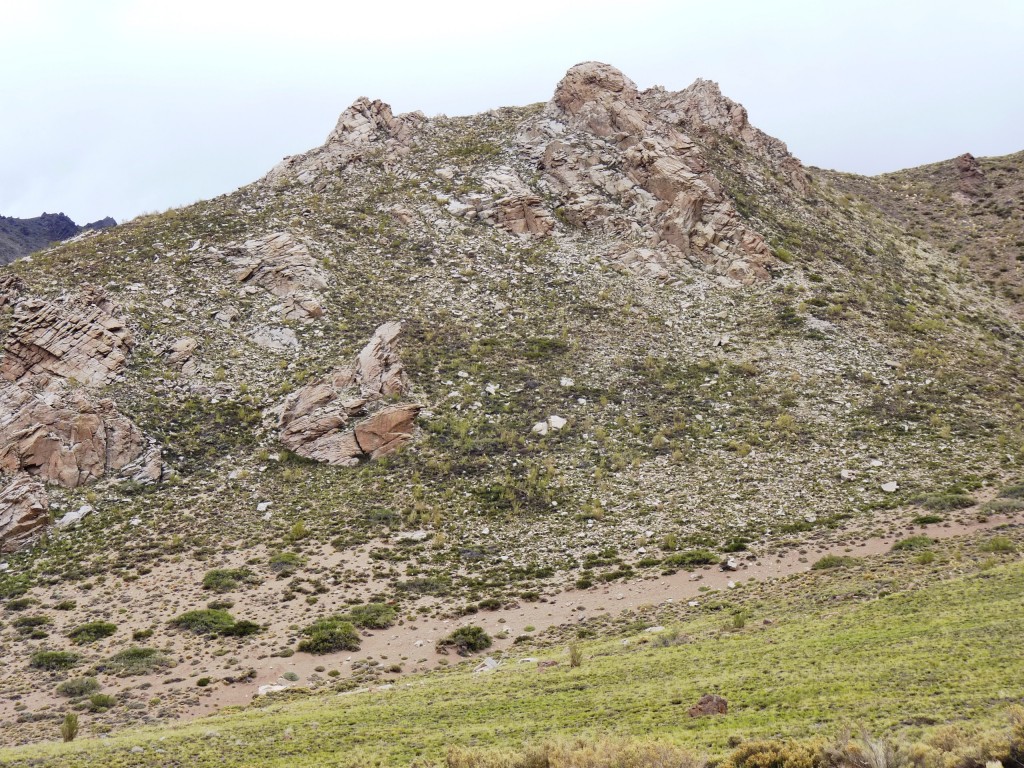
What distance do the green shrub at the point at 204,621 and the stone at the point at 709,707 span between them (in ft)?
62.3

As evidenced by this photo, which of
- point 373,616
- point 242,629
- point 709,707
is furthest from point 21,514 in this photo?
point 709,707

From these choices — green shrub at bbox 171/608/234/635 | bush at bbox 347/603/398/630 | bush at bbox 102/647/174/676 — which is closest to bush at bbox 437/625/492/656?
bush at bbox 347/603/398/630

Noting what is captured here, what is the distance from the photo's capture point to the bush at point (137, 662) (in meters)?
23.2

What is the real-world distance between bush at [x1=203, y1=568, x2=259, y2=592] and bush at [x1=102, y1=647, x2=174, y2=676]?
4.33 m

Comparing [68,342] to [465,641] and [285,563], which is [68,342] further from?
[465,641]

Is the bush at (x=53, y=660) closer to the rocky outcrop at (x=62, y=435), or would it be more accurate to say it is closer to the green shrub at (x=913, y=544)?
the rocky outcrop at (x=62, y=435)

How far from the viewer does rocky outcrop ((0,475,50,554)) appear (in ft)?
103

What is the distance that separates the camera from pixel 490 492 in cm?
3531

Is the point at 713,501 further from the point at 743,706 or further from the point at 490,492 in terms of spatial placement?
the point at 743,706

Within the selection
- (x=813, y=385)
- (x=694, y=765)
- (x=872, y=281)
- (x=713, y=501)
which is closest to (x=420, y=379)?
(x=713, y=501)

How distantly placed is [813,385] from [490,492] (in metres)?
21.4

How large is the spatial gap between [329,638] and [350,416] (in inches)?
623

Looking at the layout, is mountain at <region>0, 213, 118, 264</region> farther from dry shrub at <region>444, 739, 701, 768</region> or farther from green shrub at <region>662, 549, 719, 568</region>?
dry shrub at <region>444, 739, 701, 768</region>

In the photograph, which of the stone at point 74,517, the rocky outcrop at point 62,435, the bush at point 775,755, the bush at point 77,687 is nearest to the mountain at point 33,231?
the rocky outcrop at point 62,435
